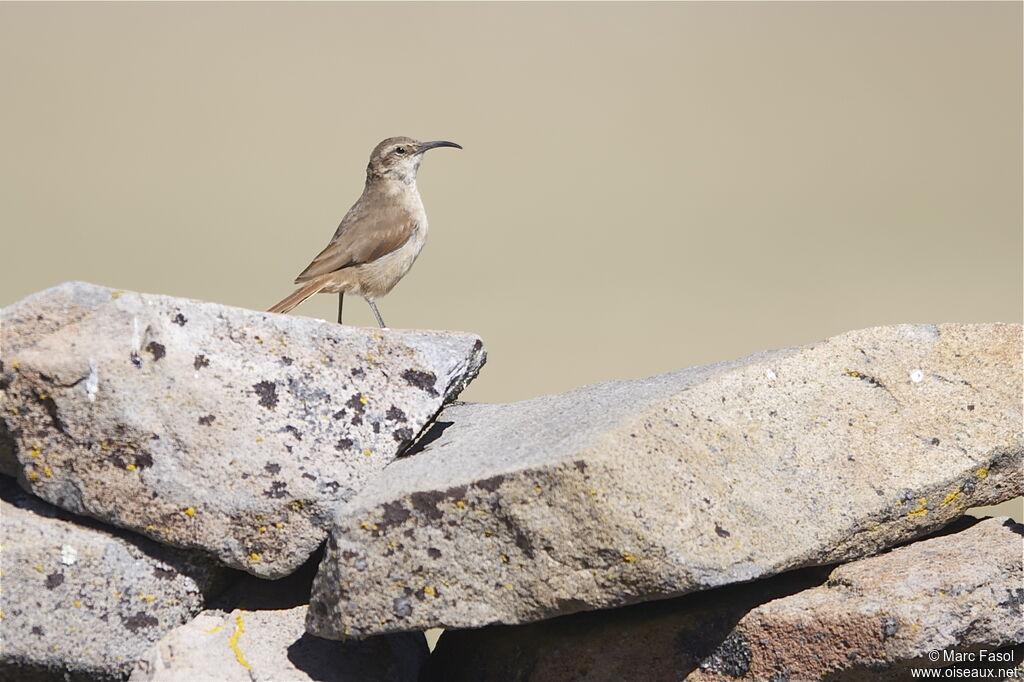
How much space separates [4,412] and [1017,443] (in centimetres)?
436

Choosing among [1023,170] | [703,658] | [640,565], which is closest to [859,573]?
[703,658]

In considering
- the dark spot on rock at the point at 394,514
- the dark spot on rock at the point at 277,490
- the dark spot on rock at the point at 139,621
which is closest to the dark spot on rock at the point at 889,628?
the dark spot on rock at the point at 394,514

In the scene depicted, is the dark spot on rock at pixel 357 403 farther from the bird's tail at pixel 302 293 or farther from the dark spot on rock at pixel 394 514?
the bird's tail at pixel 302 293

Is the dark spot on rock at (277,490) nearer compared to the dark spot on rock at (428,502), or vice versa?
the dark spot on rock at (428,502)

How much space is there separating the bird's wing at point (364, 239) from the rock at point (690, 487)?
3725mm

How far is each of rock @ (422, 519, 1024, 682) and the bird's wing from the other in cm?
421

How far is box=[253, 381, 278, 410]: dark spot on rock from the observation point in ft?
16.9

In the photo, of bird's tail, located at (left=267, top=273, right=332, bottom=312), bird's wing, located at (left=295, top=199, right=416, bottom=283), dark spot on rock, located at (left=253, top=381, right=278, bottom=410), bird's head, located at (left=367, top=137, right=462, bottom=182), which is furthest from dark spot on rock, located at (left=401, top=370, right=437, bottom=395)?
bird's head, located at (left=367, top=137, right=462, bottom=182)

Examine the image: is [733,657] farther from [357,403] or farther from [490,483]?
[357,403]

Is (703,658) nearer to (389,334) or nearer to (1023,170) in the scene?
(389,334)

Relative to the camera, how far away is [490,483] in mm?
4590

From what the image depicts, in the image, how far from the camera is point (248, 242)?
106 feet

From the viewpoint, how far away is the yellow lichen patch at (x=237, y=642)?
510 cm

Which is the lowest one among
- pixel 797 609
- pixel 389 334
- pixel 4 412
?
pixel 797 609
